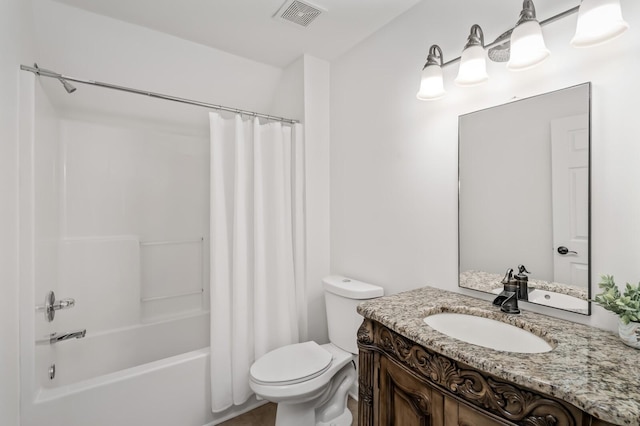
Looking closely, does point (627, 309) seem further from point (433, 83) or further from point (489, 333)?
point (433, 83)

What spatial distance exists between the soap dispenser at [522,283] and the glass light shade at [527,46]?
2.58 ft

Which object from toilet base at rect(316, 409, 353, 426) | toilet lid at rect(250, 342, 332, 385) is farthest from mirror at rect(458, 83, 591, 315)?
toilet base at rect(316, 409, 353, 426)

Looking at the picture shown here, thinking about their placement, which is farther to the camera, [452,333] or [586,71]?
[452,333]

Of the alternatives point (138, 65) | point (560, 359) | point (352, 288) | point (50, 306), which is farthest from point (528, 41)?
point (50, 306)

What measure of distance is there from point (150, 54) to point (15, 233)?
4.47 ft

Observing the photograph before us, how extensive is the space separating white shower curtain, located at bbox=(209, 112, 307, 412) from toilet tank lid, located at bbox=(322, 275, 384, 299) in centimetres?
34

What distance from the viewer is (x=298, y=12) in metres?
1.73

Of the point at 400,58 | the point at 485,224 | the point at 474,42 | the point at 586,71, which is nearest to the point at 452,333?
the point at 485,224

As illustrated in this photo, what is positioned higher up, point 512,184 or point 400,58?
point 400,58

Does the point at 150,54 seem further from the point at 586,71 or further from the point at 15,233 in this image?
the point at 586,71

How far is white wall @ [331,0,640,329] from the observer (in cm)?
100

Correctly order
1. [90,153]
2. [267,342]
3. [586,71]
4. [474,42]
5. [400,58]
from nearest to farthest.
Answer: [586,71] < [474,42] < [400,58] < [267,342] < [90,153]

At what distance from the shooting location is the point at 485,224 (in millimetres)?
1384

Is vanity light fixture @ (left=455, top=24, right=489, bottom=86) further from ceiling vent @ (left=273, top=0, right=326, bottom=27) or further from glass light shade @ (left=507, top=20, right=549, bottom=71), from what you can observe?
ceiling vent @ (left=273, top=0, right=326, bottom=27)
